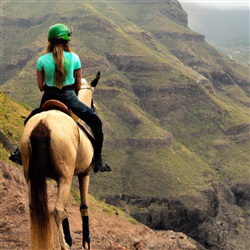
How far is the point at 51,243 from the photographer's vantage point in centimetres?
1093

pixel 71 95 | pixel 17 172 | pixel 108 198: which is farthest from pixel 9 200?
pixel 108 198

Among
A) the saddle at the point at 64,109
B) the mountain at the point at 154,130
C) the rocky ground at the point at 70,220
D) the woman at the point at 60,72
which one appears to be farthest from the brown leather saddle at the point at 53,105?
the mountain at the point at 154,130

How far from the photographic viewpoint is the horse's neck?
13289 mm

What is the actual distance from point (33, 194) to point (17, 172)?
62.9ft

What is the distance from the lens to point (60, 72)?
1177cm

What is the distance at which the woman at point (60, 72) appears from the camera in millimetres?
11750

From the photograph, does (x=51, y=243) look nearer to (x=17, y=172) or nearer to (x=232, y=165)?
(x=17, y=172)

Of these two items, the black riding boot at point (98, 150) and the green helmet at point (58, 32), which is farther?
the black riding boot at point (98, 150)

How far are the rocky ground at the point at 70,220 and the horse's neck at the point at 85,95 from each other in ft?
34.8

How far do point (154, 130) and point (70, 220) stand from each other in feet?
324

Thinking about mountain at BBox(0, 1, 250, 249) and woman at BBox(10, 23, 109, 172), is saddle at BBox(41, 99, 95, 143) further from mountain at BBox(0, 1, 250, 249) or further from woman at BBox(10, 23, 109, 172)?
mountain at BBox(0, 1, 250, 249)

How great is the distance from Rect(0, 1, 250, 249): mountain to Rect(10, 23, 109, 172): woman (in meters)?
89.5

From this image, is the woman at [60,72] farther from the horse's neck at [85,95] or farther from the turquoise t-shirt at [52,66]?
the horse's neck at [85,95]

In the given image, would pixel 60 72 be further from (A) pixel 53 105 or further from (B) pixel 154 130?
(B) pixel 154 130
